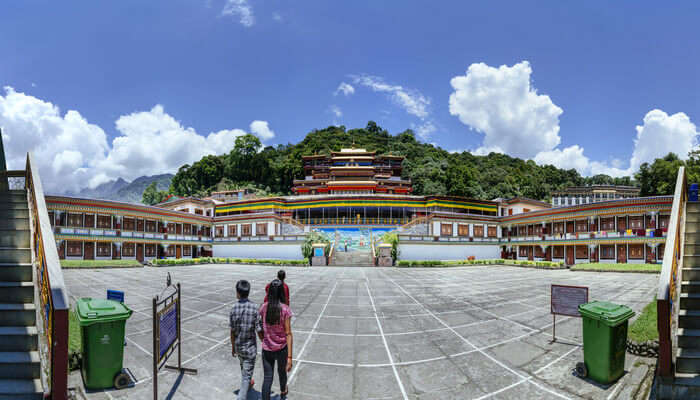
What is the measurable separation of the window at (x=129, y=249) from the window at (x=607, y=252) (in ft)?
160

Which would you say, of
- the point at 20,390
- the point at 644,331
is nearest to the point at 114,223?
the point at 20,390

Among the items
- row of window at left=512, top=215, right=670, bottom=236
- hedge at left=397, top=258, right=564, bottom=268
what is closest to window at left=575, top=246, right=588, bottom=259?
row of window at left=512, top=215, right=670, bottom=236

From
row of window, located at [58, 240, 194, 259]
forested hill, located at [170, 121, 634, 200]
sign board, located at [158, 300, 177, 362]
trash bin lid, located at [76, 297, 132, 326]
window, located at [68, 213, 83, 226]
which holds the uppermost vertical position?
forested hill, located at [170, 121, 634, 200]

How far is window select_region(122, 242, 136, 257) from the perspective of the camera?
114 ft

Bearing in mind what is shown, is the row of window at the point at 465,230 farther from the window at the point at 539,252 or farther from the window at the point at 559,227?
the window at the point at 559,227

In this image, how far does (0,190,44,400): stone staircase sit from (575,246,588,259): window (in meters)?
41.7

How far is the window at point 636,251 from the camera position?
3018 cm

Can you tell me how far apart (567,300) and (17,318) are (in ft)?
34.9

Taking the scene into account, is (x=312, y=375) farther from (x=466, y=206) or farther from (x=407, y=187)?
(x=407, y=187)

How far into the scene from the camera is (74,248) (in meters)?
31.2

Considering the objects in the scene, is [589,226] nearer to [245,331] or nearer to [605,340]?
[605,340]

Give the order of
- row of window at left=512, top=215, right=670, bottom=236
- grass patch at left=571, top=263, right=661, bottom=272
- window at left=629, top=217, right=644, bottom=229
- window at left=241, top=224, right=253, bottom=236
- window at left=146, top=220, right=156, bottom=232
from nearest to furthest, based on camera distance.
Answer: grass patch at left=571, top=263, right=661, bottom=272 < row of window at left=512, top=215, right=670, bottom=236 < window at left=629, top=217, right=644, bottom=229 < window at left=146, top=220, right=156, bottom=232 < window at left=241, top=224, right=253, bottom=236

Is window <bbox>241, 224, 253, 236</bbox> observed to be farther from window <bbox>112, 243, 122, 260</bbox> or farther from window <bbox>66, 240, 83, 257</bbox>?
window <bbox>66, 240, 83, 257</bbox>

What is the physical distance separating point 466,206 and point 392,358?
44.9 meters
